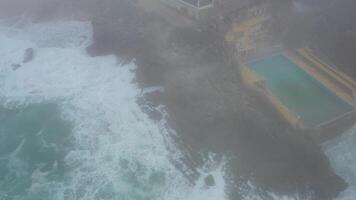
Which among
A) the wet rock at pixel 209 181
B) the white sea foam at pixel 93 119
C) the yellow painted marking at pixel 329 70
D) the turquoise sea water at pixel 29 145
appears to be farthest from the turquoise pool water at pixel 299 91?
the turquoise sea water at pixel 29 145

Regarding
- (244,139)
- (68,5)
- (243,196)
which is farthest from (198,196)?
(68,5)

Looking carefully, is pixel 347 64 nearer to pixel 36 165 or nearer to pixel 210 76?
pixel 210 76

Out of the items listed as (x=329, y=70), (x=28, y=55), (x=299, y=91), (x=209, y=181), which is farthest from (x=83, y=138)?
(x=329, y=70)

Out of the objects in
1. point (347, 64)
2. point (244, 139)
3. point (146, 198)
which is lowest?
point (146, 198)

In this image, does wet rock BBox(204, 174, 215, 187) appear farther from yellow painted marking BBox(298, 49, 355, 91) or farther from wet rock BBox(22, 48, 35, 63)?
wet rock BBox(22, 48, 35, 63)

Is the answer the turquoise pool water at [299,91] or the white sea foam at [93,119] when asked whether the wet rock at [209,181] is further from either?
the turquoise pool water at [299,91]

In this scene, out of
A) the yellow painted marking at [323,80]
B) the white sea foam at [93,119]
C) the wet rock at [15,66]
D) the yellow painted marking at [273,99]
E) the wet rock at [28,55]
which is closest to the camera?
the white sea foam at [93,119]
